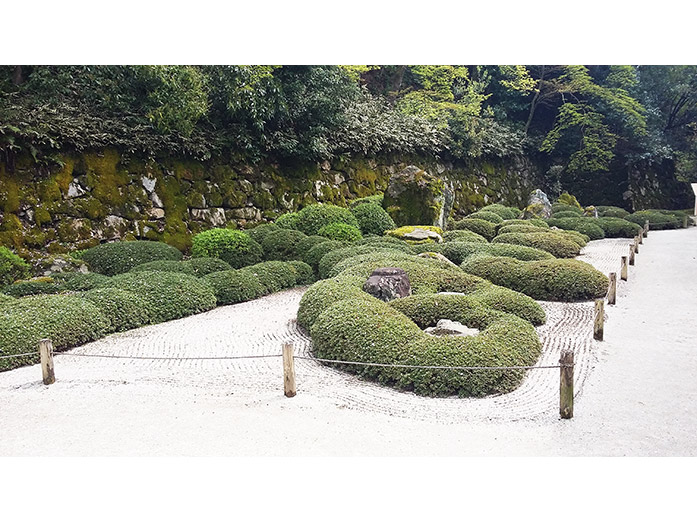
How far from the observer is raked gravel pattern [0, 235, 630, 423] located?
466 centimetres

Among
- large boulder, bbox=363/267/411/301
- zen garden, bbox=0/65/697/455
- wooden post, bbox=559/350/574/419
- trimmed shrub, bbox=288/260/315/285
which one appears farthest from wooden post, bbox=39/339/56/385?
trimmed shrub, bbox=288/260/315/285

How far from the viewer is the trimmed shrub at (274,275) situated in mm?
9562

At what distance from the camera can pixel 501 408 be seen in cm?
456

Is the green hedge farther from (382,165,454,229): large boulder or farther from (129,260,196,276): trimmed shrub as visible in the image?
(129,260,196,276): trimmed shrub

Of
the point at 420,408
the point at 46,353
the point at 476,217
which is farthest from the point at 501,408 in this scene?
the point at 476,217

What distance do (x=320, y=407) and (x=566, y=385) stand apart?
2053 millimetres

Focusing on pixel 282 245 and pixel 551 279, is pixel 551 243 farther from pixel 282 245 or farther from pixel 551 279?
pixel 282 245

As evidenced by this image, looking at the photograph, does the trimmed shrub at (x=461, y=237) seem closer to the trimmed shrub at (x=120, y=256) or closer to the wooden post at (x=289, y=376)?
the trimmed shrub at (x=120, y=256)

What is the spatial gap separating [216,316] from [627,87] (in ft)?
42.8

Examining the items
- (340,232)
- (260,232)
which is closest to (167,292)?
(260,232)

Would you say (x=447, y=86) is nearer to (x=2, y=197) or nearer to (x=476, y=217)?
(x=476, y=217)

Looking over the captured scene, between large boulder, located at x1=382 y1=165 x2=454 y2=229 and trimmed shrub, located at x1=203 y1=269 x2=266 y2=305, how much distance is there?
5.39m

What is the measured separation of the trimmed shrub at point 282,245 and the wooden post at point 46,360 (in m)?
6.49

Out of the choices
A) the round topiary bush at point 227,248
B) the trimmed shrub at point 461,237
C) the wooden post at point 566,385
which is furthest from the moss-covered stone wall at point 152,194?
the wooden post at point 566,385
